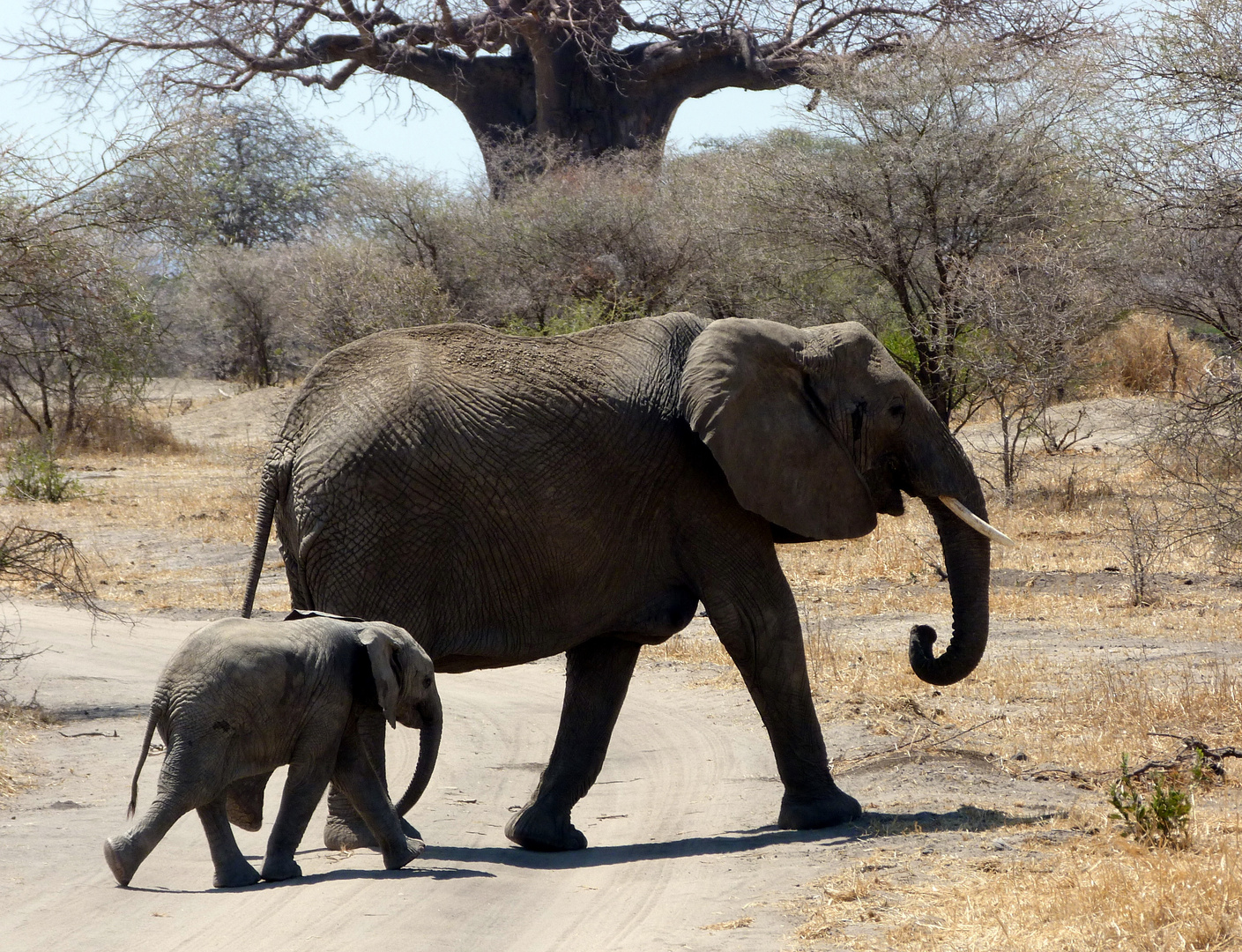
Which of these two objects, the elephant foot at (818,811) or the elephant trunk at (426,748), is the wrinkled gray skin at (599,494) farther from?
the elephant trunk at (426,748)

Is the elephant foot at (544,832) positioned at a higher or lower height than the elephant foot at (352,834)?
lower

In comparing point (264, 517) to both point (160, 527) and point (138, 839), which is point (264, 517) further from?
point (160, 527)

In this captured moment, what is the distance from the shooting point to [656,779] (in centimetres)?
742

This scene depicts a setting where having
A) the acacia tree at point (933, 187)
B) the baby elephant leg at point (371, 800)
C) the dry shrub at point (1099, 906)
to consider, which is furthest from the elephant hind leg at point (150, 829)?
the acacia tree at point (933, 187)

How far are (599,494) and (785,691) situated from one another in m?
1.19

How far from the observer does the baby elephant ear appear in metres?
5.24

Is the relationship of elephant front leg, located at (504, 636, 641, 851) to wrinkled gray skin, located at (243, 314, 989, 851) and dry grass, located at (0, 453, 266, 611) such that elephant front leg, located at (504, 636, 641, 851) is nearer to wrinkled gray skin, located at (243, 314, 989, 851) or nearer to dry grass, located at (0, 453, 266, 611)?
wrinkled gray skin, located at (243, 314, 989, 851)

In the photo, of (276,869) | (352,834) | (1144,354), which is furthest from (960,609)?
(1144,354)

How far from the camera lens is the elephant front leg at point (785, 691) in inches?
243

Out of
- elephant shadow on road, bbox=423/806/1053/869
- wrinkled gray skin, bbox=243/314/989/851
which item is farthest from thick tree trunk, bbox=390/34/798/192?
elephant shadow on road, bbox=423/806/1053/869

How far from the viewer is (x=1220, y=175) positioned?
31.6ft

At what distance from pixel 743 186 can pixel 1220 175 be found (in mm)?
10775

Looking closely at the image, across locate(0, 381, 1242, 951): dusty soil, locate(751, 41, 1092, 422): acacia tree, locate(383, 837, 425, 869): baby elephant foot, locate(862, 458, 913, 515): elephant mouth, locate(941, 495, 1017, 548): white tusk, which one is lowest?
locate(0, 381, 1242, 951): dusty soil

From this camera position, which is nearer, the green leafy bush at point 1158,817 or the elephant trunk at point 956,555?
the green leafy bush at point 1158,817
